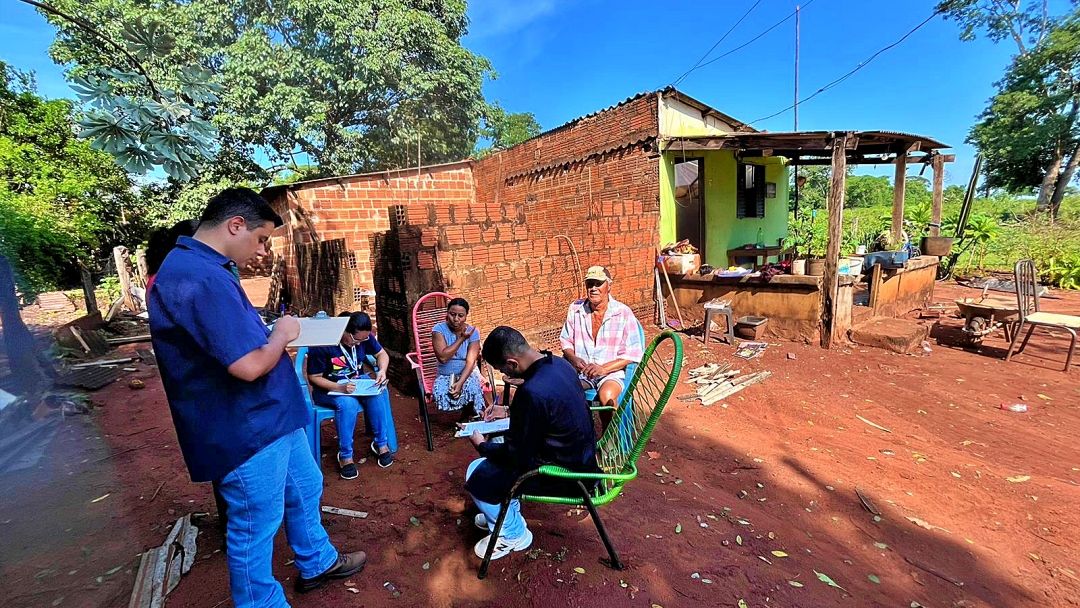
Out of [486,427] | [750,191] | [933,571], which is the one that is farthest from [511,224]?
[750,191]

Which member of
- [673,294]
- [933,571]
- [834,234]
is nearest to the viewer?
[933,571]

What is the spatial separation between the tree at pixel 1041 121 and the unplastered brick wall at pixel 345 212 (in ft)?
68.4

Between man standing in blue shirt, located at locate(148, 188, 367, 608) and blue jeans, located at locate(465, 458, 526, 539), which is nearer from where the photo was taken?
man standing in blue shirt, located at locate(148, 188, 367, 608)

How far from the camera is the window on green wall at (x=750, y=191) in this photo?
10.2m

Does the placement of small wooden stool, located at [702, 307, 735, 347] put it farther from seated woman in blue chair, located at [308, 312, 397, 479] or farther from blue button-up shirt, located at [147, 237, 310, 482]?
blue button-up shirt, located at [147, 237, 310, 482]

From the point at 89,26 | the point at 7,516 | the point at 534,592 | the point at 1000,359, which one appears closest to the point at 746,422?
the point at 534,592

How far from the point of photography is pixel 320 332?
234 centimetres

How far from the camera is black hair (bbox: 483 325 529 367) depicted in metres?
2.17

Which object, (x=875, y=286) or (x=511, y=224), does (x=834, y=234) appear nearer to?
(x=875, y=286)

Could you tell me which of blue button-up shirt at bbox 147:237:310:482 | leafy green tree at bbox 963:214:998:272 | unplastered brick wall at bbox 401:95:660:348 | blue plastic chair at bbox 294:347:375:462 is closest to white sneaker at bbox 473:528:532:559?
blue button-up shirt at bbox 147:237:310:482

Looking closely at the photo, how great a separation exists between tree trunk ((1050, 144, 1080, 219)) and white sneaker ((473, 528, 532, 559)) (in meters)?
21.7

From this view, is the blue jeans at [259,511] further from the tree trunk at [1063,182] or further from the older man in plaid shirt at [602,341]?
the tree trunk at [1063,182]

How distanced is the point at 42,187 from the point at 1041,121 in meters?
28.1

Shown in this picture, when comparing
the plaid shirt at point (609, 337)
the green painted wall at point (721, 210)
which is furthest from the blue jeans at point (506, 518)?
the green painted wall at point (721, 210)
